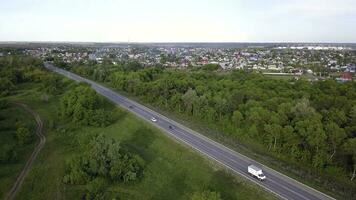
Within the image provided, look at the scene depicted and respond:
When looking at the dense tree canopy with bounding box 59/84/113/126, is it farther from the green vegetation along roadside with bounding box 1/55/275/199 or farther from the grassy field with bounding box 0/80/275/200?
the grassy field with bounding box 0/80/275/200

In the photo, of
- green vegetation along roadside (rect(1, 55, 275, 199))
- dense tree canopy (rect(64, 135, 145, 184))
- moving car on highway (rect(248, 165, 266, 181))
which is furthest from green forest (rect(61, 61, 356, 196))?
dense tree canopy (rect(64, 135, 145, 184))

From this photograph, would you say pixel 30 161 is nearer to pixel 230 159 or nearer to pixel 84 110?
pixel 84 110

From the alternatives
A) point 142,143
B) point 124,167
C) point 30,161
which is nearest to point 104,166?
point 124,167

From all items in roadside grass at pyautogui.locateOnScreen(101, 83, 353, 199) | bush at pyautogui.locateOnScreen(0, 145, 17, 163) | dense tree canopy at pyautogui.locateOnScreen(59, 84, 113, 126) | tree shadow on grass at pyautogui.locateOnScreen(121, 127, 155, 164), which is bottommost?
tree shadow on grass at pyautogui.locateOnScreen(121, 127, 155, 164)

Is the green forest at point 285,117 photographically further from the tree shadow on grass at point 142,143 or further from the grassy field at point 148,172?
the tree shadow on grass at point 142,143

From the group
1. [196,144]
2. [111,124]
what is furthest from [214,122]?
[111,124]

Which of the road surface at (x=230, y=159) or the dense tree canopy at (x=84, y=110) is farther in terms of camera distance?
the dense tree canopy at (x=84, y=110)

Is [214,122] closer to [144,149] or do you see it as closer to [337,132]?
[144,149]

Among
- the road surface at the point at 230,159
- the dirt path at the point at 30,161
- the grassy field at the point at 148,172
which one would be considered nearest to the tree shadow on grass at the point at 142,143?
the grassy field at the point at 148,172
